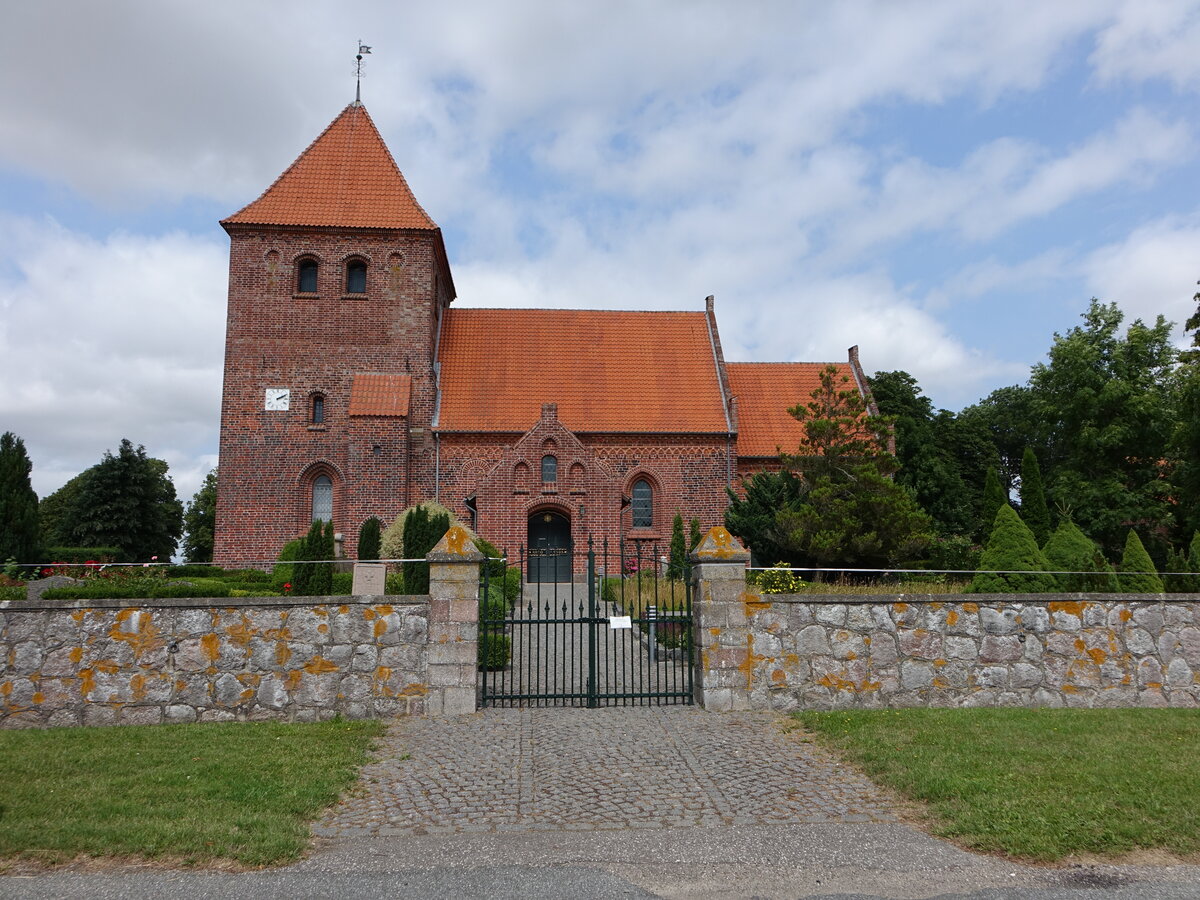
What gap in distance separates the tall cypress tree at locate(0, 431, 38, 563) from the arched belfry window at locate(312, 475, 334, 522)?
839cm

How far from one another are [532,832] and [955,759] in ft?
10.8

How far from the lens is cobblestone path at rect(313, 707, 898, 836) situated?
17.0ft

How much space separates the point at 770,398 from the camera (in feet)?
87.8

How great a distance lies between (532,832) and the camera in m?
4.97

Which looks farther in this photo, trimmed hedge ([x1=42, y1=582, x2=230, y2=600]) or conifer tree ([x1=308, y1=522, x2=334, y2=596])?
conifer tree ([x1=308, y1=522, x2=334, y2=596])

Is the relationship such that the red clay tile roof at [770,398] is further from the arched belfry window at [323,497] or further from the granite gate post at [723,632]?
the granite gate post at [723,632]

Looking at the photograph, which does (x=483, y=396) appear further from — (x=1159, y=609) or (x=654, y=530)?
(x=1159, y=609)

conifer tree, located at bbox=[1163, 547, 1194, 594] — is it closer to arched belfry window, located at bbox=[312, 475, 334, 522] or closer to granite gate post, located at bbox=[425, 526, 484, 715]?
granite gate post, located at bbox=[425, 526, 484, 715]

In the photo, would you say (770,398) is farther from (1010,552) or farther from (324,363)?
(324,363)

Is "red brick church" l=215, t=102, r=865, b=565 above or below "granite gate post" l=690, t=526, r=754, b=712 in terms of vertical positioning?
above

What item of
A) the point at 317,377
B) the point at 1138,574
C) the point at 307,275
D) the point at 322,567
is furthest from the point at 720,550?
the point at 307,275

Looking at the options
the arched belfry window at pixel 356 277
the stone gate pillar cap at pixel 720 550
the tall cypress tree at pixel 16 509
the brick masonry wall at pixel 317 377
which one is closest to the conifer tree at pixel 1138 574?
the stone gate pillar cap at pixel 720 550

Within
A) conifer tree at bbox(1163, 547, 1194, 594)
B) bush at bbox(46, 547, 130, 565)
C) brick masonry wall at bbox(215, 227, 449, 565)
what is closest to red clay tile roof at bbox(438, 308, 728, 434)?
brick masonry wall at bbox(215, 227, 449, 565)

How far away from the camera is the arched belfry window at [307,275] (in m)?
23.0
